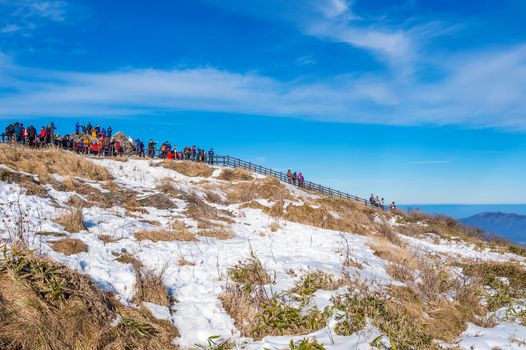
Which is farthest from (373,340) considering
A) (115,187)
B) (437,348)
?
(115,187)

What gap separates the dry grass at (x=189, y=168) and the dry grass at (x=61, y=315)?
2004 cm

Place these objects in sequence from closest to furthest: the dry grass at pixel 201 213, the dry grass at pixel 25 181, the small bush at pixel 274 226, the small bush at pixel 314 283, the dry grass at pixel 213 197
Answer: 1. the small bush at pixel 314 283
2. the dry grass at pixel 25 181
3. the dry grass at pixel 201 213
4. the small bush at pixel 274 226
5. the dry grass at pixel 213 197

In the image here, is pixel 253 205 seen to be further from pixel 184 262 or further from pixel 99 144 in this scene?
pixel 99 144

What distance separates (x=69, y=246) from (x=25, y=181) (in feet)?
19.9

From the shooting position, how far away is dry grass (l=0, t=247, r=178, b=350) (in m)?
3.82

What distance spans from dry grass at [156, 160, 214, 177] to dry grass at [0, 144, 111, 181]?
7.94m

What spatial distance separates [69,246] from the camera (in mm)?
6672

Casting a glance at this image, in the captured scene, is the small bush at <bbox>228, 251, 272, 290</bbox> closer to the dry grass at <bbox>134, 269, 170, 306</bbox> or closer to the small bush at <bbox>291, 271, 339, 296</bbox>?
the small bush at <bbox>291, 271, 339, 296</bbox>

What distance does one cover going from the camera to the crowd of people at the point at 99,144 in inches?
858

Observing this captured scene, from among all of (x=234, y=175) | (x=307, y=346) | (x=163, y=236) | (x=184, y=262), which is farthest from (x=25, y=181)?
(x=234, y=175)

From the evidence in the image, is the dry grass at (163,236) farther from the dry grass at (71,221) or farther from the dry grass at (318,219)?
the dry grass at (318,219)

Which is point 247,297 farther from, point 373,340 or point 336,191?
point 336,191

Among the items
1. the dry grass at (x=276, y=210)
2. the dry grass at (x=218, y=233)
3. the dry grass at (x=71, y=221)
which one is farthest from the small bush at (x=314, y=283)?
the dry grass at (x=276, y=210)

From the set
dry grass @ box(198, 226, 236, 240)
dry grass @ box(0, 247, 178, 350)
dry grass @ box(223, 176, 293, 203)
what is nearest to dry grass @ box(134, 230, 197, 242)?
dry grass @ box(198, 226, 236, 240)
